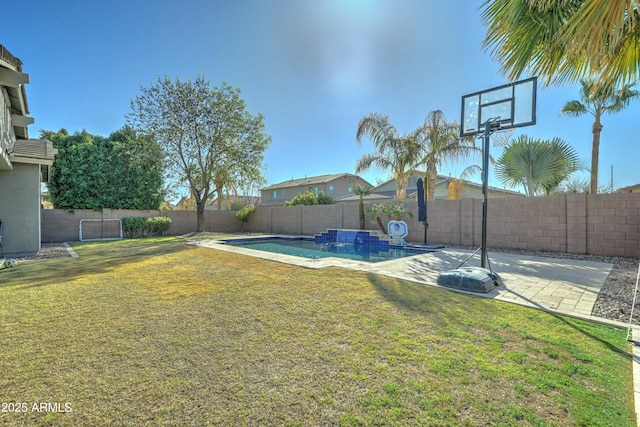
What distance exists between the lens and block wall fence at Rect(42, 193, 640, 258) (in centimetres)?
806

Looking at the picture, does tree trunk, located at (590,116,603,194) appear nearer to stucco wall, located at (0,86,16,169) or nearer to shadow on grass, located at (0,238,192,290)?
shadow on grass, located at (0,238,192,290)

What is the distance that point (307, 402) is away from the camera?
6.45 feet

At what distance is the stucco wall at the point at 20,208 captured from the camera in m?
8.83

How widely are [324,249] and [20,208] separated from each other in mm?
10467

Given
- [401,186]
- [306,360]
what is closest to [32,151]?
[306,360]

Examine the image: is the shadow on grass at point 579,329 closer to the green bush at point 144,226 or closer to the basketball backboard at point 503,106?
the basketball backboard at point 503,106

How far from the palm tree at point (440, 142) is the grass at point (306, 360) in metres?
10.8

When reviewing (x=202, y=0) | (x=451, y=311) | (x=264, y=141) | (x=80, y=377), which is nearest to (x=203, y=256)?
(x=80, y=377)

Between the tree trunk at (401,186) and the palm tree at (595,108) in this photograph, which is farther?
the tree trunk at (401,186)

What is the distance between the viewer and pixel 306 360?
2527 millimetres

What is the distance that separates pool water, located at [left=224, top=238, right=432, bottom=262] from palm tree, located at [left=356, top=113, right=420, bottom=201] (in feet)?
15.0

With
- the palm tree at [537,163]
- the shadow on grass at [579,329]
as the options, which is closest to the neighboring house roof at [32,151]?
the shadow on grass at [579,329]

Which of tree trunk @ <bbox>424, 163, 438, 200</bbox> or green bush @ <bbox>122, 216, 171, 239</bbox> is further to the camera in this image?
green bush @ <bbox>122, 216, 171, 239</bbox>

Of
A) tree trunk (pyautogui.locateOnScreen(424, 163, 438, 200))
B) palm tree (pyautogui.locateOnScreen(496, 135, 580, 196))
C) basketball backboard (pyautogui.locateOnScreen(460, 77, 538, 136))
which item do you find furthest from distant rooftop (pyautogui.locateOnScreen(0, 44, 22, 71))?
palm tree (pyautogui.locateOnScreen(496, 135, 580, 196))
